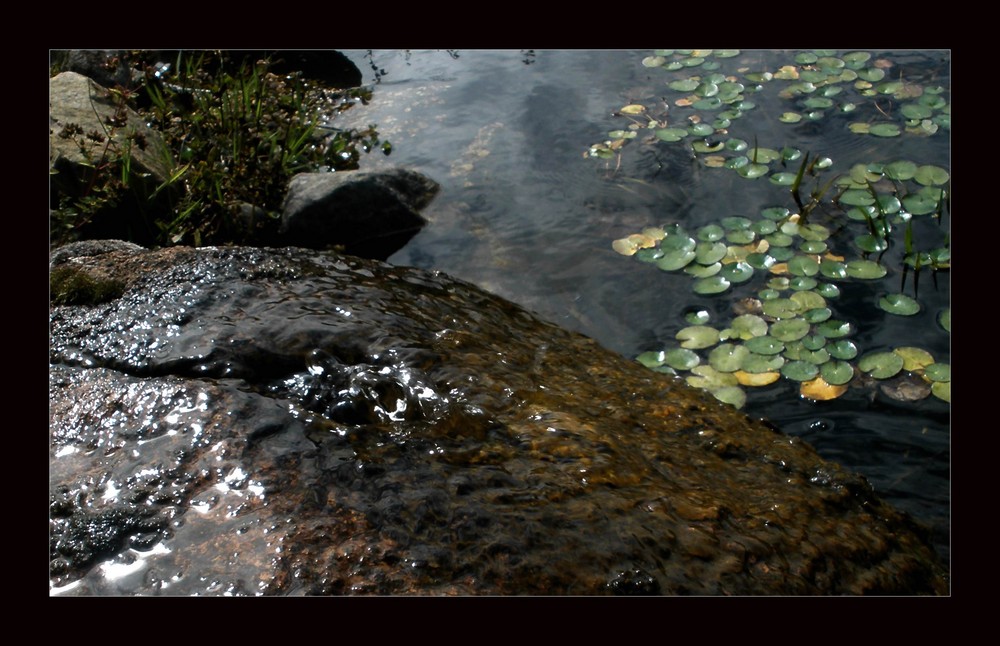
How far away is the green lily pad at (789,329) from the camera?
3.18 m

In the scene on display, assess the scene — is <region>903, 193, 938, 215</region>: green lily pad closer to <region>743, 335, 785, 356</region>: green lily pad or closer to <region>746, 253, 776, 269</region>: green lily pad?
<region>746, 253, 776, 269</region>: green lily pad

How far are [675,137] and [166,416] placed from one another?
133 inches

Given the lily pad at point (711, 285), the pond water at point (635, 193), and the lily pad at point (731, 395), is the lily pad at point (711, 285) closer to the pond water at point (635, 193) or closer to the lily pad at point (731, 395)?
the pond water at point (635, 193)

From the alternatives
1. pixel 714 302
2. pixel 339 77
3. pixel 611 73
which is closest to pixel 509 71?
pixel 611 73

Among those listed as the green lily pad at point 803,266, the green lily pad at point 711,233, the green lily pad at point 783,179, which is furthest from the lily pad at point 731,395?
the green lily pad at point 783,179

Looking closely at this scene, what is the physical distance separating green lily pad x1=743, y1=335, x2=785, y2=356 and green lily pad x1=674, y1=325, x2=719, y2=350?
0.14 m

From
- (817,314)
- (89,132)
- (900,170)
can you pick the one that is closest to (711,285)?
(817,314)

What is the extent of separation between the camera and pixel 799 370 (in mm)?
3033

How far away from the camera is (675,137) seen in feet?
15.0

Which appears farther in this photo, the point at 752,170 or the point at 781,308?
the point at 752,170

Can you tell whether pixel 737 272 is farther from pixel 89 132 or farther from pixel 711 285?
pixel 89 132

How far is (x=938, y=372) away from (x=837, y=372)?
0.36 m

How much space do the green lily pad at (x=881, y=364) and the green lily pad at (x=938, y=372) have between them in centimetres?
10

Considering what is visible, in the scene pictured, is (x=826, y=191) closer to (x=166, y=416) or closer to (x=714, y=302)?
(x=714, y=302)
